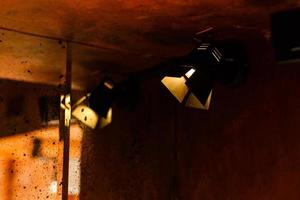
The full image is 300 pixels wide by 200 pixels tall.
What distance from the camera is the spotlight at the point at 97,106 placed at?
2.90 metres

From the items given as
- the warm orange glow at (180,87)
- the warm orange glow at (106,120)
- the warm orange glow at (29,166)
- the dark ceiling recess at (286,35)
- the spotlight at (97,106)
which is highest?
the dark ceiling recess at (286,35)

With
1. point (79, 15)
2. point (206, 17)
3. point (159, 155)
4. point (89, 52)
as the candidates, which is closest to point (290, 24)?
point (206, 17)

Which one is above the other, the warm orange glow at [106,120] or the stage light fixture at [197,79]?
the stage light fixture at [197,79]

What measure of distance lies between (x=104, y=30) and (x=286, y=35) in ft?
3.48

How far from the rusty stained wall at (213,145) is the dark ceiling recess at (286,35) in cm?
71

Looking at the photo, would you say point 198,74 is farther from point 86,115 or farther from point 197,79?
point 86,115

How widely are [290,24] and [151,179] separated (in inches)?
81.4

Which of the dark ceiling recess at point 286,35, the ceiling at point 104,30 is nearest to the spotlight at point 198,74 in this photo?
the ceiling at point 104,30

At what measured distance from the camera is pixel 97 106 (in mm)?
3045

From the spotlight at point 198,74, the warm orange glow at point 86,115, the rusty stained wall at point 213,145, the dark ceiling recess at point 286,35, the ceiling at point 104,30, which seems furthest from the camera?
the warm orange glow at point 86,115

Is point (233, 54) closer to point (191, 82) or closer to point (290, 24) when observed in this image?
point (191, 82)

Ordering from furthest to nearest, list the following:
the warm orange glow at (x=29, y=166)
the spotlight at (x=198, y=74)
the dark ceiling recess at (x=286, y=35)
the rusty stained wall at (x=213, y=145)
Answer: the warm orange glow at (x=29, y=166) → the rusty stained wall at (x=213, y=145) → the spotlight at (x=198, y=74) → the dark ceiling recess at (x=286, y=35)

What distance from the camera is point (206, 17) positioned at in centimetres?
207

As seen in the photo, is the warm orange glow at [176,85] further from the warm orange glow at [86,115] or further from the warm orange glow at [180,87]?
the warm orange glow at [86,115]
